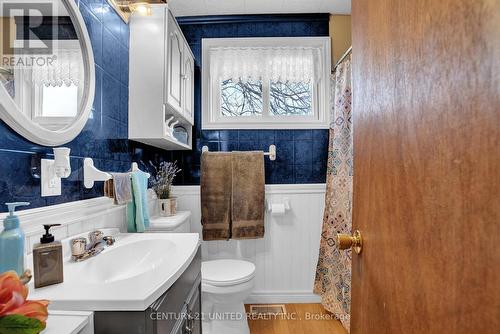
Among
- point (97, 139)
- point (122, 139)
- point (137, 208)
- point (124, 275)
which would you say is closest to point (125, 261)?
point (124, 275)

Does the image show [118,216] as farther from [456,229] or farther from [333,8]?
[333,8]

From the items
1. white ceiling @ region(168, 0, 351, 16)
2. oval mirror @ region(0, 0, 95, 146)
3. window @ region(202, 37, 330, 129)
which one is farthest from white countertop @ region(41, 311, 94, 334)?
white ceiling @ region(168, 0, 351, 16)

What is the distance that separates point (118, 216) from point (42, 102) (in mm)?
660

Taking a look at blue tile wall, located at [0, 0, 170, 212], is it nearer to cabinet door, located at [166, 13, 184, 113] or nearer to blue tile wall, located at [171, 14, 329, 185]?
cabinet door, located at [166, 13, 184, 113]

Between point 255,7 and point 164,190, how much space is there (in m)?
1.65

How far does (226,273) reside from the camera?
173cm

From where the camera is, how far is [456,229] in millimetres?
390

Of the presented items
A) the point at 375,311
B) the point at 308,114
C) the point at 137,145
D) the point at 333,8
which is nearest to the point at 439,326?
the point at 375,311

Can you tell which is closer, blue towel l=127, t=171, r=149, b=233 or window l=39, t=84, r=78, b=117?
window l=39, t=84, r=78, b=117

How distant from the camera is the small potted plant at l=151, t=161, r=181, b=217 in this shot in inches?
71.1

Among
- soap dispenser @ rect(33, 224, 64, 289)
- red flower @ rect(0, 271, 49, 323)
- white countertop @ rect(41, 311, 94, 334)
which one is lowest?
white countertop @ rect(41, 311, 94, 334)

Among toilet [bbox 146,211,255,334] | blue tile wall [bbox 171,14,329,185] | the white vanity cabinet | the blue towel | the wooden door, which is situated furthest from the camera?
blue tile wall [bbox 171,14,329,185]

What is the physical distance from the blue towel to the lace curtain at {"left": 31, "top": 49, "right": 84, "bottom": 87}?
513mm

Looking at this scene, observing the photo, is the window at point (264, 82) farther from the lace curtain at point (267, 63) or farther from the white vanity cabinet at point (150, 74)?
the white vanity cabinet at point (150, 74)
